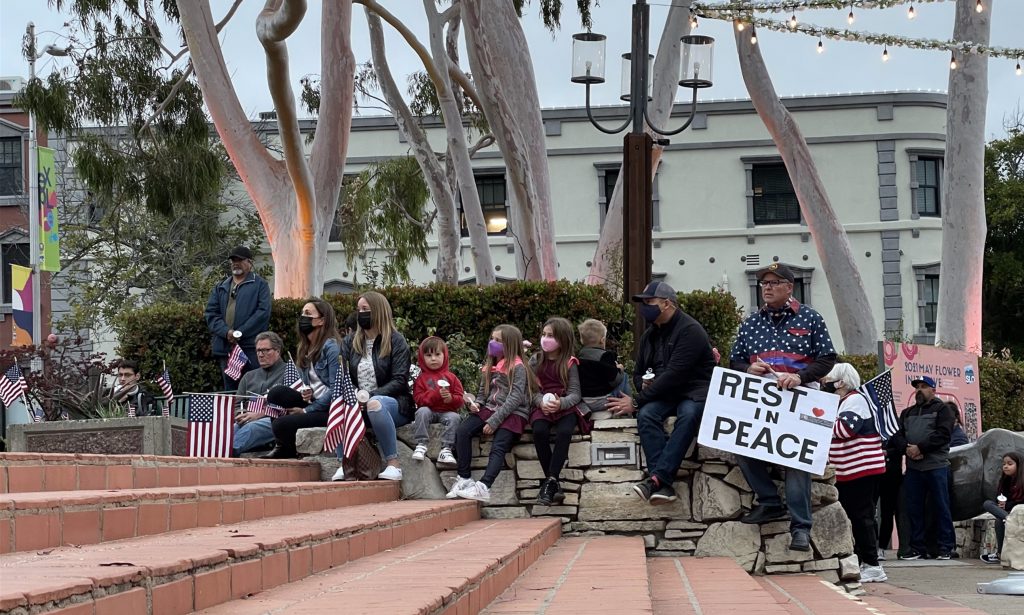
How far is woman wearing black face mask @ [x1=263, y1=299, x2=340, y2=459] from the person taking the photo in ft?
33.9

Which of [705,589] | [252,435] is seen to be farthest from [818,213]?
[705,589]

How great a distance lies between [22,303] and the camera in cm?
2122

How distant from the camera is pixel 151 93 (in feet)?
71.7

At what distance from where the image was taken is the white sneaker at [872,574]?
10.4m

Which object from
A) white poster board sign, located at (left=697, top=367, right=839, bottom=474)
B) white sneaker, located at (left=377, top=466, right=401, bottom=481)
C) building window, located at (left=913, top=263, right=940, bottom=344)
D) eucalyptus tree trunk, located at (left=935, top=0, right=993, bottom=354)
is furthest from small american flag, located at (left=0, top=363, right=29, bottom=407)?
building window, located at (left=913, top=263, right=940, bottom=344)

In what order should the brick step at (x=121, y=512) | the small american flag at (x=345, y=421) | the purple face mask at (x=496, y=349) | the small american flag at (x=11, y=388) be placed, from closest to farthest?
1. the brick step at (x=121, y=512)
2. the small american flag at (x=345, y=421)
3. the purple face mask at (x=496, y=349)
4. the small american flag at (x=11, y=388)

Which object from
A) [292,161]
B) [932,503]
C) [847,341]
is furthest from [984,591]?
[847,341]

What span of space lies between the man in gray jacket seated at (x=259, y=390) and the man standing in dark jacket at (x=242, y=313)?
0.80 meters

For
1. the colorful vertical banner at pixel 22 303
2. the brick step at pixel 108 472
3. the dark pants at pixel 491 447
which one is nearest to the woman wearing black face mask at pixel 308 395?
the dark pants at pixel 491 447

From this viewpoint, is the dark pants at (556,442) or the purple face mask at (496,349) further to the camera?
the purple face mask at (496,349)

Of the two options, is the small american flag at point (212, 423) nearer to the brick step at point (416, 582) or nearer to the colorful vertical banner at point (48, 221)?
the brick step at point (416, 582)

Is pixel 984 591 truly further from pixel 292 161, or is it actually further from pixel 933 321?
pixel 933 321

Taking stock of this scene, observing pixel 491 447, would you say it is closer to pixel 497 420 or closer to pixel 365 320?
pixel 497 420

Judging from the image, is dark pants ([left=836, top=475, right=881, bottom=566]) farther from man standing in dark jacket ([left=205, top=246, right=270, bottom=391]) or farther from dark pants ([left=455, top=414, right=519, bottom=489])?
man standing in dark jacket ([left=205, top=246, right=270, bottom=391])
